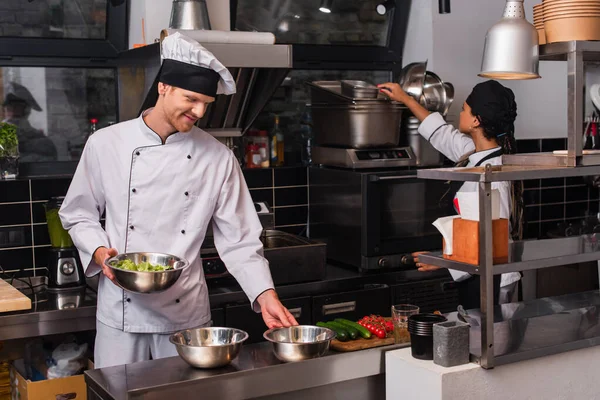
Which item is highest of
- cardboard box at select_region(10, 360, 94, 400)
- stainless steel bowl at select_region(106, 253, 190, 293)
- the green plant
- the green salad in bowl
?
the green plant

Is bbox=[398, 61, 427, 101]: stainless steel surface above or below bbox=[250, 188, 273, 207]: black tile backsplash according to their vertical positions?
above

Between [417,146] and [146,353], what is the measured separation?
6.65 feet

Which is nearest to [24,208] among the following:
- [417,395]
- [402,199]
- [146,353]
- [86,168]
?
[86,168]

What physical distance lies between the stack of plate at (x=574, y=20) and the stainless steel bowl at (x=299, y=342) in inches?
44.1

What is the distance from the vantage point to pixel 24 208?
13.0ft

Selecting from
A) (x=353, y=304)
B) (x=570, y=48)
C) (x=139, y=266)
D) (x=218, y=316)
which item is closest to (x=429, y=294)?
(x=353, y=304)

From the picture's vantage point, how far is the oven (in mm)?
4133

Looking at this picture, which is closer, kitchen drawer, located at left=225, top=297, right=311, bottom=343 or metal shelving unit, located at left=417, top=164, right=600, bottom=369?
metal shelving unit, located at left=417, top=164, right=600, bottom=369

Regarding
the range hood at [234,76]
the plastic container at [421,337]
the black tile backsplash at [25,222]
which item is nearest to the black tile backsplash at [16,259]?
the black tile backsplash at [25,222]

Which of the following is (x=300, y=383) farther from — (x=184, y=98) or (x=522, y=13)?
(x=522, y=13)

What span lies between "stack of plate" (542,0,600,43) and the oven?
1690mm

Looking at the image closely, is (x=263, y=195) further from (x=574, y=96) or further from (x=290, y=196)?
(x=574, y=96)

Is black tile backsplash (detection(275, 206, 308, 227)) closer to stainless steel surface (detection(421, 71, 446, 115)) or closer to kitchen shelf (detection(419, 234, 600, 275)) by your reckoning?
stainless steel surface (detection(421, 71, 446, 115))

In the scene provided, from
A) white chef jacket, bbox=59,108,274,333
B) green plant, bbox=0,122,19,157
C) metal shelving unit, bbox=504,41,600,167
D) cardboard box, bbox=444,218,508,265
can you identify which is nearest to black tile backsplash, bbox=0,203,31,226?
green plant, bbox=0,122,19,157
